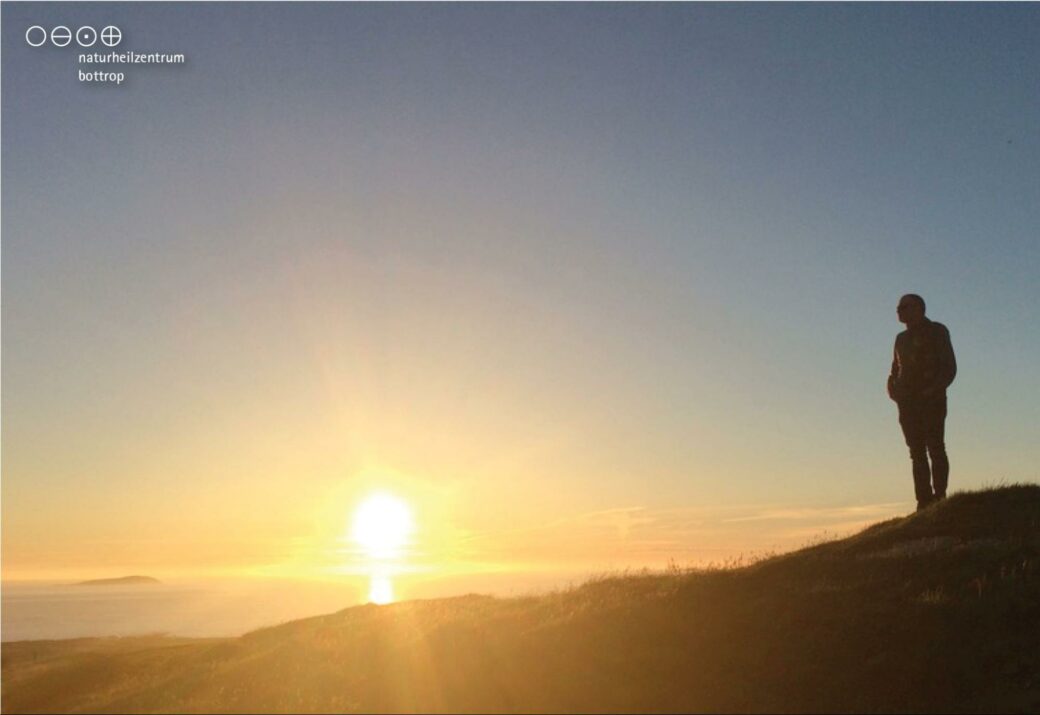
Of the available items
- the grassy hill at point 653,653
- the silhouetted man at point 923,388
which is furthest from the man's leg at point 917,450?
the grassy hill at point 653,653

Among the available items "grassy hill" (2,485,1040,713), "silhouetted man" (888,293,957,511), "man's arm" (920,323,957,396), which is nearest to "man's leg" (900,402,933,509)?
"silhouetted man" (888,293,957,511)

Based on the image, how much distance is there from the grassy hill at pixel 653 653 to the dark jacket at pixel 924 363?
558 cm

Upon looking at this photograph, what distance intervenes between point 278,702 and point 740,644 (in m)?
7.13

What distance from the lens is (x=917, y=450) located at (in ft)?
83.7

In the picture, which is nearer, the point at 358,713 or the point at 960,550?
the point at 358,713

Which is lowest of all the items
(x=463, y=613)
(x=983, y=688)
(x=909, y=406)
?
(x=983, y=688)

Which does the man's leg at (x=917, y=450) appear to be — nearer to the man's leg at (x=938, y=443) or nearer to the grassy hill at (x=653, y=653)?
the man's leg at (x=938, y=443)

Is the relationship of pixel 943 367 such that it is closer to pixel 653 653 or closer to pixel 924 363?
pixel 924 363

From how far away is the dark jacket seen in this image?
2472 cm

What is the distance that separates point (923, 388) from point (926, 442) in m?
1.53

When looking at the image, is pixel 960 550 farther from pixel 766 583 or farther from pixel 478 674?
pixel 478 674

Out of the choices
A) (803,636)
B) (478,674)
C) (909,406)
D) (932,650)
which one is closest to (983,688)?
(932,650)

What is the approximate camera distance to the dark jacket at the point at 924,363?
81.1ft

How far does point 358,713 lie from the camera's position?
39.5 ft
